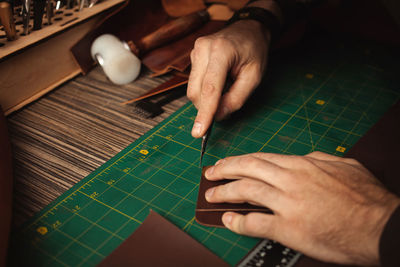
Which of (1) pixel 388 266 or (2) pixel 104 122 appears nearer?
(1) pixel 388 266

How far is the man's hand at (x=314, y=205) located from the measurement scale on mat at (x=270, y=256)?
5 centimetres

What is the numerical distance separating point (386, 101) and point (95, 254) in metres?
1.35

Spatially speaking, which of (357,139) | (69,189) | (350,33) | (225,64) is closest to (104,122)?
(69,189)

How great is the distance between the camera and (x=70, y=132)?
4.75 ft

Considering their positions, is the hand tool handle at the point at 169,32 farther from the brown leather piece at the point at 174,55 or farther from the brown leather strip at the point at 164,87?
the brown leather strip at the point at 164,87

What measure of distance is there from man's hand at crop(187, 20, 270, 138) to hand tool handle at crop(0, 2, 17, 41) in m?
0.79

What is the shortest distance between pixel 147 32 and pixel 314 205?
1.55 metres

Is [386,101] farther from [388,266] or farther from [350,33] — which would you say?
[388,266]

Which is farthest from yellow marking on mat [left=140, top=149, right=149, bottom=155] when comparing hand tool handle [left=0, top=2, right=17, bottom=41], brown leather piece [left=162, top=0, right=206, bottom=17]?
brown leather piece [left=162, top=0, right=206, bottom=17]

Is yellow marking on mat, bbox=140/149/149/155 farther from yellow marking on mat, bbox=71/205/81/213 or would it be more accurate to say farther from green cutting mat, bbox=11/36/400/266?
yellow marking on mat, bbox=71/205/81/213

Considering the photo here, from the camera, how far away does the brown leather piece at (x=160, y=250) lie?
0.92 meters

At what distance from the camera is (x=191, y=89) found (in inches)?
54.1

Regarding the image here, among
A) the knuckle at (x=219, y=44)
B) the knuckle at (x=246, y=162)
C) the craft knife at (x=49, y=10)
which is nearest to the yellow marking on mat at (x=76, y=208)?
the knuckle at (x=246, y=162)

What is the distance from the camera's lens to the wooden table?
120cm
